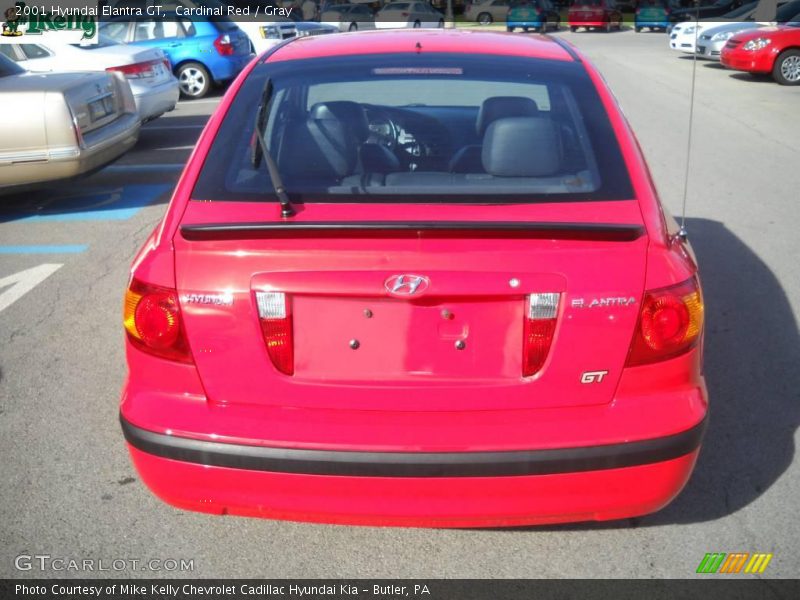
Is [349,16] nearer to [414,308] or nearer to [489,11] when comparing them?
[489,11]

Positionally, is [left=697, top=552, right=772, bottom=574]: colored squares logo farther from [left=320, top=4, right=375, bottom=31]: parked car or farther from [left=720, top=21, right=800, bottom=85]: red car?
[left=320, top=4, right=375, bottom=31]: parked car

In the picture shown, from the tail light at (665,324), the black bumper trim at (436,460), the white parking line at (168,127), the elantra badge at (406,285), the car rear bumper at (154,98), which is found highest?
the elantra badge at (406,285)

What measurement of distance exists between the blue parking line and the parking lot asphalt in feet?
0.08

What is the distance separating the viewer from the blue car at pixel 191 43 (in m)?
15.5

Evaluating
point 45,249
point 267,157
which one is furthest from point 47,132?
point 267,157

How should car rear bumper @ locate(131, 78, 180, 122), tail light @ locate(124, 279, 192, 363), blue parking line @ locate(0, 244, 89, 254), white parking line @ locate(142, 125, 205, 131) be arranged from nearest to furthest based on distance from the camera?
tail light @ locate(124, 279, 192, 363) → blue parking line @ locate(0, 244, 89, 254) → car rear bumper @ locate(131, 78, 180, 122) → white parking line @ locate(142, 125, 205, 131)

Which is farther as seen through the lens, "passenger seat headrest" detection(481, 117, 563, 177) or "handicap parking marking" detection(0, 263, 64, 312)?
"handicap parking marking" detection(0, 263, 64, 312)

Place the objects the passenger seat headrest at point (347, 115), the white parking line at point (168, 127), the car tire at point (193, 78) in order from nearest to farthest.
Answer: the passenger seat headrest at point (347, 115) < the white parking line at point (168, 127) < the car tire at point (193, 78)

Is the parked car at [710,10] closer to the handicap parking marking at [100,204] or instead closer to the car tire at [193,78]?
the car tire at [193,78]

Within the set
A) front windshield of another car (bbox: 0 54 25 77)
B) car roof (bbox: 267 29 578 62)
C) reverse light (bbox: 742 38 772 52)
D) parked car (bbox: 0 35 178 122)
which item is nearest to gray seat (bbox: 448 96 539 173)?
car roof (bbox: 267 29 578 62)

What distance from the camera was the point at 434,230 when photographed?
8.29 feet

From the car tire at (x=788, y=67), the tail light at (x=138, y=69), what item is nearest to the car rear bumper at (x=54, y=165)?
the tail light at (x=138, y=69)

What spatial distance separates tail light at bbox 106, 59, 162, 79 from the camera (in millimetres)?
11031

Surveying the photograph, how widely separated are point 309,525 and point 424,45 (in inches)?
76.2
